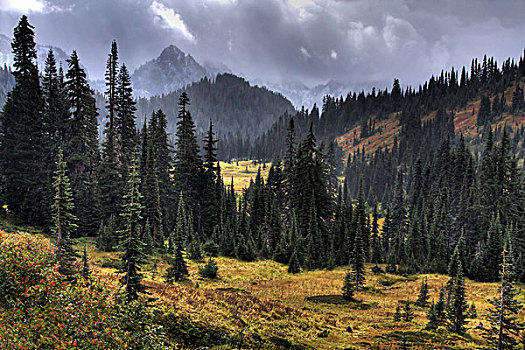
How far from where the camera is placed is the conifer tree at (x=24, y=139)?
34562 millimetres

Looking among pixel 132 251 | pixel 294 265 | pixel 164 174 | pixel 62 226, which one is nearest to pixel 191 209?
pixel 164 174

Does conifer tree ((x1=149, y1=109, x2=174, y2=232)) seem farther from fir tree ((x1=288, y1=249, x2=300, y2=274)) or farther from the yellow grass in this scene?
the yellow grass

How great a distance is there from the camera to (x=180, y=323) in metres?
14.0

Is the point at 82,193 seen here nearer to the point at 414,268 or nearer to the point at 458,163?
the point at 414,268

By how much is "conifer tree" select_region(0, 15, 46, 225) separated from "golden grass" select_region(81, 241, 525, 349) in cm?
1105

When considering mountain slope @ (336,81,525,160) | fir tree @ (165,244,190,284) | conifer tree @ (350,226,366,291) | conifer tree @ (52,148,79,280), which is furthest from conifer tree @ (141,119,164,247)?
mountain slope @ (336,81,525,160)

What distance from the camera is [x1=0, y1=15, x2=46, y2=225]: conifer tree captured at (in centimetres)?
3456

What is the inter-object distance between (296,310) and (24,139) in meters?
37.5

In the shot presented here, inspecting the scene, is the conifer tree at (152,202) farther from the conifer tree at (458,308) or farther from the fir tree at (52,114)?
the conifer tree at (458,308)

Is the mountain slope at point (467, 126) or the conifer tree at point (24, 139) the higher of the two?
the mountain slope at point (467, 126)

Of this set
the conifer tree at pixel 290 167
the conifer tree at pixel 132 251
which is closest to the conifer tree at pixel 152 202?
the conifer tree at pixel 290 167

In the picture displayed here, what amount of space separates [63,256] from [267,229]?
39.1 m

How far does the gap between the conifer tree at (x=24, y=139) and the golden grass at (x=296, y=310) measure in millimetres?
11052

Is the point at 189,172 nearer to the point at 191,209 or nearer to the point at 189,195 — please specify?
the point at 189,195
